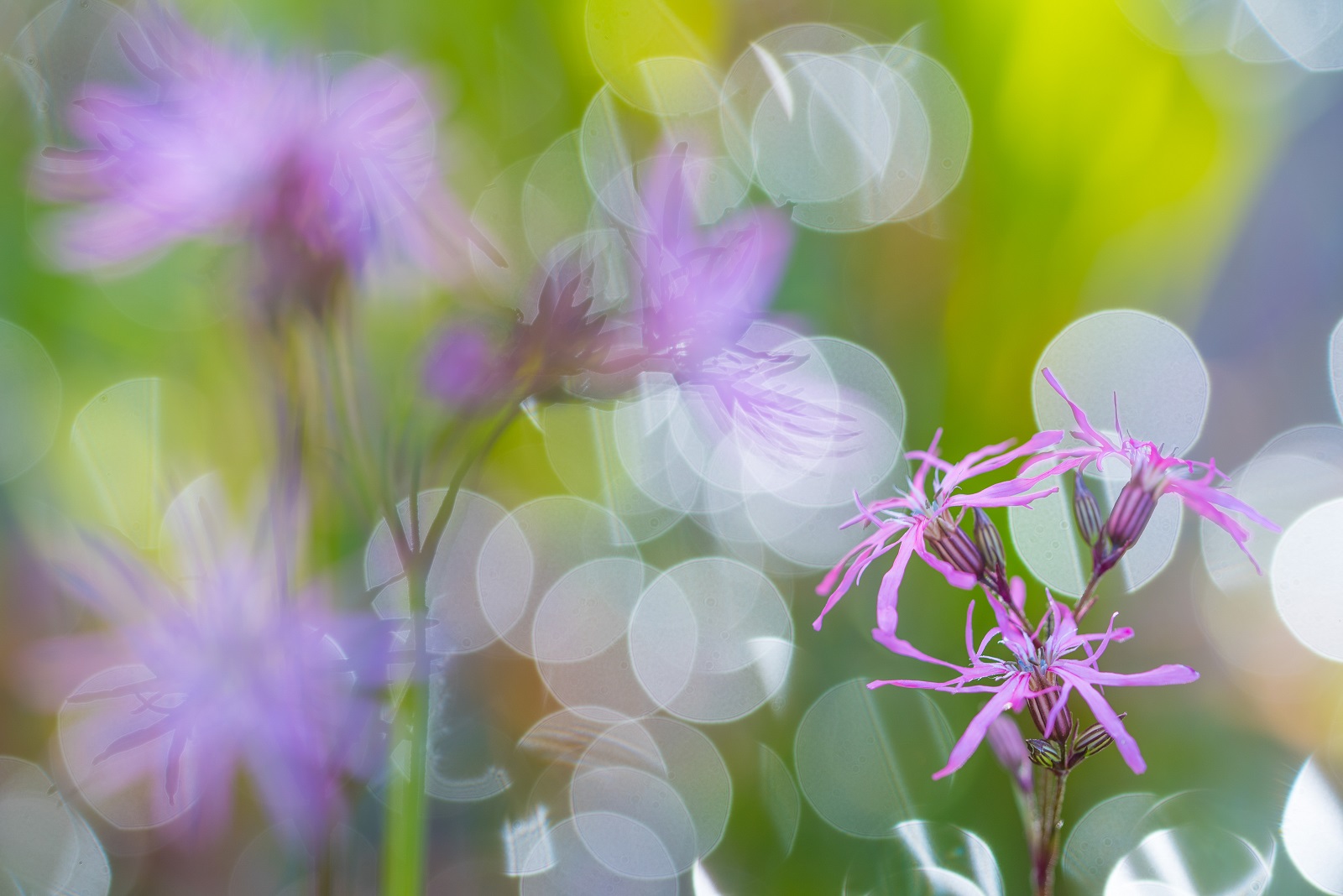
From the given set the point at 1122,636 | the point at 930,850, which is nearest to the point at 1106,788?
the point at 930,850

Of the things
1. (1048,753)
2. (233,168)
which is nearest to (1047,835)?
(1048,753)

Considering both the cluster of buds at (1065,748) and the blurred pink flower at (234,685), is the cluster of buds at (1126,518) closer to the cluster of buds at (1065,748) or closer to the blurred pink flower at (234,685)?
the cluster of buds at (1065,748)

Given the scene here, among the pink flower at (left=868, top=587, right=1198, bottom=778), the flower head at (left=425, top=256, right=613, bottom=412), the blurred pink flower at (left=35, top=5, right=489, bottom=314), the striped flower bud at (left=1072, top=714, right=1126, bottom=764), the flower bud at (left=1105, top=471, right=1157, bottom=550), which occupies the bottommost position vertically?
the striped flower bud at (left=1072, top=714, right=1126, bottom=764)

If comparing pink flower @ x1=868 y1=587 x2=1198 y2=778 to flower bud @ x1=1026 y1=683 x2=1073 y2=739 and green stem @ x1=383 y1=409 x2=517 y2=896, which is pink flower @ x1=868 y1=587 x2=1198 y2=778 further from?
green stem @ x1=383 y1=409 x2=517 y2=896

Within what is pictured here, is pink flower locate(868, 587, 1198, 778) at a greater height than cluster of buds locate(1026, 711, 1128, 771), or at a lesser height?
greater

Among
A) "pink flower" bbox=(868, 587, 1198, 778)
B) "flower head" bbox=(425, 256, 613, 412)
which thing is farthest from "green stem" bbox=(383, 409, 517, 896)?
"pink flower" bbox=(868, 587, 1198, 778)

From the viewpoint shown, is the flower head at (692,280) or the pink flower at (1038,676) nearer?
the pink flower at (1038,676)

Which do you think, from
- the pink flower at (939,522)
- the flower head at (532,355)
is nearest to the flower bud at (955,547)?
the pink flower at (939,522)

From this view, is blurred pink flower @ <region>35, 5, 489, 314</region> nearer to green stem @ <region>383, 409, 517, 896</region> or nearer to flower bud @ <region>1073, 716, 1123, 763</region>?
green stem @ <region>383, 409, 517, 896</region>

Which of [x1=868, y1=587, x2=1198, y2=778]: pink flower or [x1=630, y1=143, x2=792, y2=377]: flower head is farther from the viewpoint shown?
[x1=630, y1=143, x2=792, y2=377]: flower head
